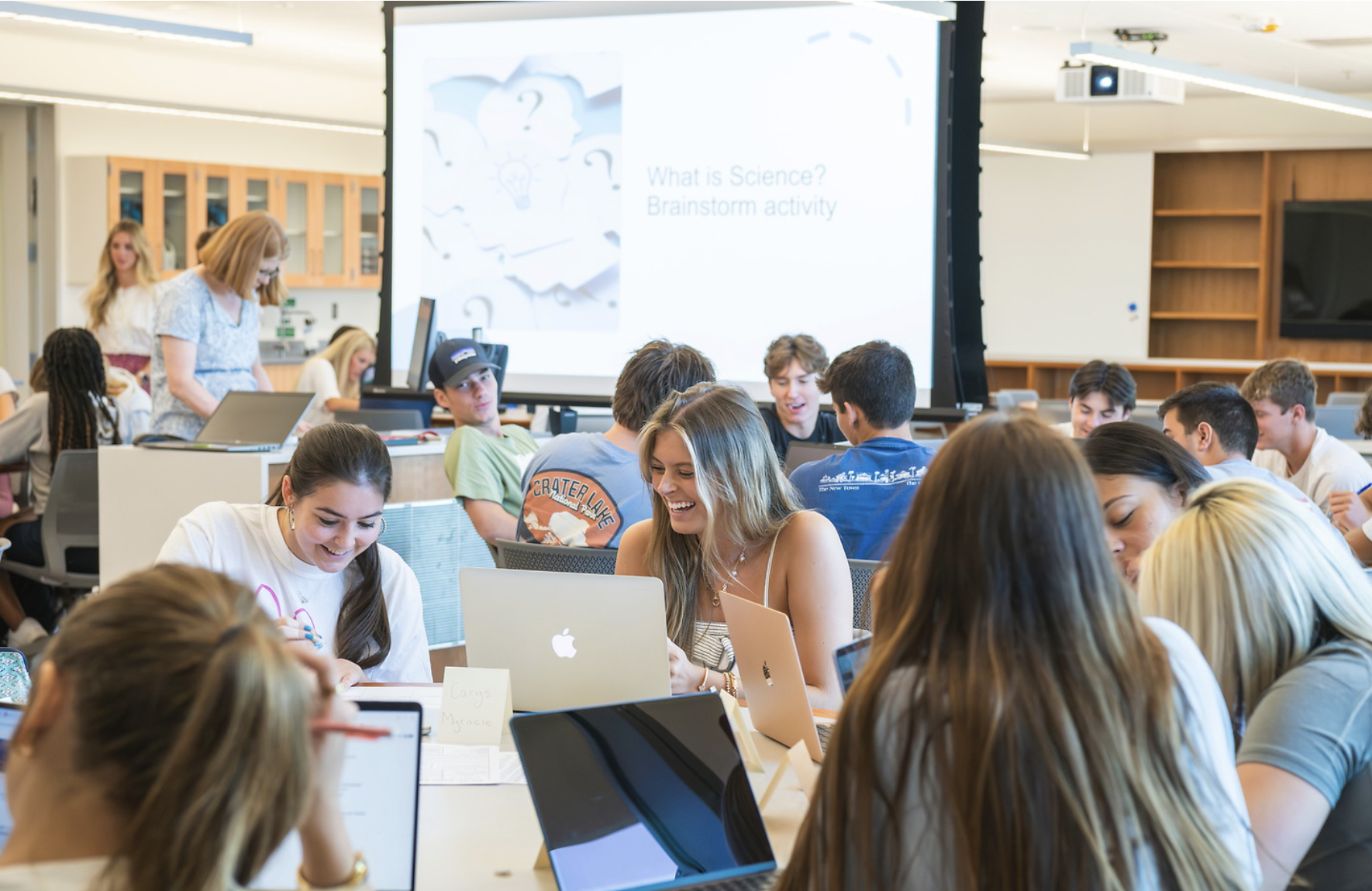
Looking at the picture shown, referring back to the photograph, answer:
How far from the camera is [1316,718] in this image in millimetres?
1402

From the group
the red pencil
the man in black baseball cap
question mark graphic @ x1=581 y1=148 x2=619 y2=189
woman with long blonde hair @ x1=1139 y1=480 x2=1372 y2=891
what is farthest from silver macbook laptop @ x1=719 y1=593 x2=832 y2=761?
question mark graphic @ x1=581 y1=148 x2=619 y2=189

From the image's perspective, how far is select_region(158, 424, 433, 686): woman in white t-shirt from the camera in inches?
87.4

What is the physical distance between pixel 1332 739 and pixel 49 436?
451 cm

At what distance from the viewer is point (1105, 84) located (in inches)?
326

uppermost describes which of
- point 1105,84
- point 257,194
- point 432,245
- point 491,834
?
point 1105,84

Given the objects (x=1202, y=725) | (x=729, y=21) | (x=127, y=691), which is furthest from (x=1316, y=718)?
(x=729, y=21)

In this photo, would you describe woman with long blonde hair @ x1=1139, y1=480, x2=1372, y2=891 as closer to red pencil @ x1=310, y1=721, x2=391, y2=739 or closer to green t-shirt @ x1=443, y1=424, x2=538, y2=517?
red pencil @ x1=310, y1=721, x2=391, y2=739

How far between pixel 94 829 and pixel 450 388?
2.80 m

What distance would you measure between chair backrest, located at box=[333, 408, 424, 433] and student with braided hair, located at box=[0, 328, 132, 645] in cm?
89

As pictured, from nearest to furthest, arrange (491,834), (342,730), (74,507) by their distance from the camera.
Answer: (342,730)
(491,834)
(74,507)

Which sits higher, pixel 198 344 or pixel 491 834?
pixel 198 344

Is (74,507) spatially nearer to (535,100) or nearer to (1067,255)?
(535,100)

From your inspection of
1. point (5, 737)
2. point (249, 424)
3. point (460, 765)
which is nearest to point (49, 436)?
point (249, 424)

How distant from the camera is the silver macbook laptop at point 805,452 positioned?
12.7 feet
